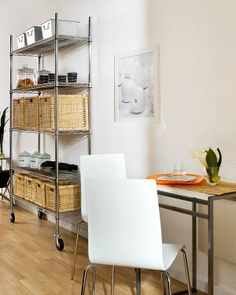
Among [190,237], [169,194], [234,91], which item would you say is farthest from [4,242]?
[234,91]

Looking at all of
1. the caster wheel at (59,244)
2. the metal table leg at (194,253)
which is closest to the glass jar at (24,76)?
the caster wheel at (59,244)

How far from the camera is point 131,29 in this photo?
3518mm

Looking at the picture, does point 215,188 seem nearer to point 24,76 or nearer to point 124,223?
point 124,223

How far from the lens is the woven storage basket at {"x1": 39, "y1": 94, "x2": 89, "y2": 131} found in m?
3.96

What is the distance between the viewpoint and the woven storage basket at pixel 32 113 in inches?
167

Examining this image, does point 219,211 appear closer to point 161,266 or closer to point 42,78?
point 161,266

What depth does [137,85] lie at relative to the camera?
3455 mm

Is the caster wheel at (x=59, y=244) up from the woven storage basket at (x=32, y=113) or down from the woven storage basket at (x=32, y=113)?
down

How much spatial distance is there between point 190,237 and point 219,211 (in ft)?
1.27

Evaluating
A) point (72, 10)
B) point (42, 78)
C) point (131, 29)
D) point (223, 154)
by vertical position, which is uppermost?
point (72, 10)

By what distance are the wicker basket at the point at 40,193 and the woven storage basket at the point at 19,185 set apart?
35cm

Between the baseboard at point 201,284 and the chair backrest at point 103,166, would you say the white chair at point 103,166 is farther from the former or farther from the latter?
the baseboard at point 201,284

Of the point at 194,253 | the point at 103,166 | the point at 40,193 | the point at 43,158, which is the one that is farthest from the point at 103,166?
the point at 43,158

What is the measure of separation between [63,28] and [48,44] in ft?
1.28
